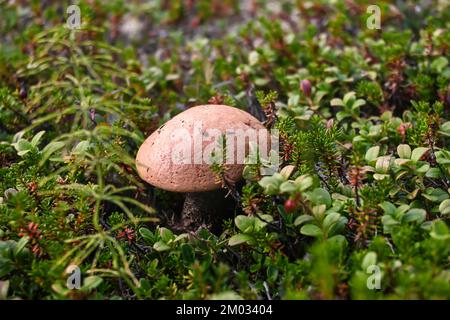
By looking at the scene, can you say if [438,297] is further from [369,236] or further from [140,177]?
[140,177]

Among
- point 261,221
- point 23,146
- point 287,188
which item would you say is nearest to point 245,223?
point 261,221

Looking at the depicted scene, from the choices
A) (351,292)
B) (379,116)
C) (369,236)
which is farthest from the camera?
(379,116)

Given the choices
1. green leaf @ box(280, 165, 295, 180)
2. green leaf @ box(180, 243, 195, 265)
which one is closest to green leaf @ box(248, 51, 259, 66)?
green leaf @ box(280, 165, 295, 180)

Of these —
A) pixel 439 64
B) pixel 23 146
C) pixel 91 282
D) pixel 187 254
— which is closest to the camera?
pixel 91 282

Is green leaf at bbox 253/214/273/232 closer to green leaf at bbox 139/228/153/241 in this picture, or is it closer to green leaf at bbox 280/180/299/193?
green leaf at bbox 280/180/299/193

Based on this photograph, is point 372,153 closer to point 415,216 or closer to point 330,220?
point 415,216

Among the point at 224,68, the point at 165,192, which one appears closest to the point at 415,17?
the point at 224,68
